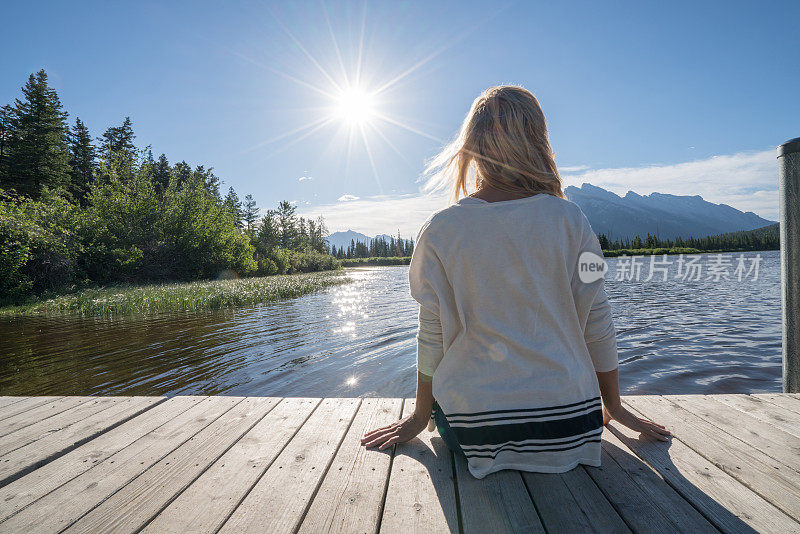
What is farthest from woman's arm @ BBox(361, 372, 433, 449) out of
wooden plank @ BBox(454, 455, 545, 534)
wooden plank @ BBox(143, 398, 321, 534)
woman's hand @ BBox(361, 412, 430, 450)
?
wooden plank @ BBox(143, 398, 321, 534)

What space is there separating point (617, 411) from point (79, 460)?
9.20 ft

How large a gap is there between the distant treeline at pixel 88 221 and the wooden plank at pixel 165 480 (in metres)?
19.8

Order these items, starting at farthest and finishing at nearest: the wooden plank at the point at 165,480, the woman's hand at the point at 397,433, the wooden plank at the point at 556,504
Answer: the woman's hand at the point at 397,433, the wooden plank at the point at 165,480, the wooden plank at the point at 556,504

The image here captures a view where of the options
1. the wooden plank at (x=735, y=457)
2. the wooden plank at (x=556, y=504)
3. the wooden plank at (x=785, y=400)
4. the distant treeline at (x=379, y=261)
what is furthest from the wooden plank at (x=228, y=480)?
the distant treeline at (x=379, y=261)

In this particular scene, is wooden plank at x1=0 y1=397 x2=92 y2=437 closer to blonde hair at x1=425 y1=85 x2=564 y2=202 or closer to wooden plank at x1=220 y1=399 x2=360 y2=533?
wooden plank at x1=220 y1=399 x2=360 y2=533

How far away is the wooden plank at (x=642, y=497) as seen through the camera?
139cm

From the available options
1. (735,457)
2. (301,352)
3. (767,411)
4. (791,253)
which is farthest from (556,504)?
(301,352)

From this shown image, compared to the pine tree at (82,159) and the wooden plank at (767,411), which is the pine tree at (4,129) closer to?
the pine tree at (82,159)

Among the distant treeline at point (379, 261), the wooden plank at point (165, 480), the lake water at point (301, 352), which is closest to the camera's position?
the wooden plank at point (165, 480)

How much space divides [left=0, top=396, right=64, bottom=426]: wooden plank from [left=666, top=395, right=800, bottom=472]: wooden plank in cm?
455

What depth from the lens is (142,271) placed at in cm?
2620

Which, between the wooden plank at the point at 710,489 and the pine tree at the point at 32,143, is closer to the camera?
the wooden plank at the point at 710,489

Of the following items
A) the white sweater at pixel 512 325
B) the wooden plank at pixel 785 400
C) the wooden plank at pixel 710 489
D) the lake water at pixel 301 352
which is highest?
the white sweater at pixel 512 325

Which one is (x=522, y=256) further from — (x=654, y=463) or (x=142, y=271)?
(x=142, y=271)
